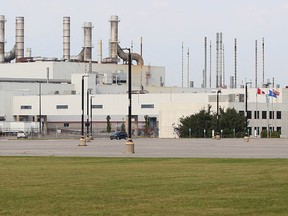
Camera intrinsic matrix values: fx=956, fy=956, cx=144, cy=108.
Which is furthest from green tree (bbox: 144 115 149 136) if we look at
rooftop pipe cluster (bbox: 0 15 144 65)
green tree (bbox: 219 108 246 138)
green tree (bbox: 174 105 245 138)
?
rooftop pipe cluster (bbox: 0 15 144 65)

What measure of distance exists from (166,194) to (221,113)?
120 meters

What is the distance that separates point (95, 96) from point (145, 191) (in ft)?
486

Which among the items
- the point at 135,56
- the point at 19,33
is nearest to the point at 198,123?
the point at 135,56

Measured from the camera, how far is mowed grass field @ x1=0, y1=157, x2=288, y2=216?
20.5m

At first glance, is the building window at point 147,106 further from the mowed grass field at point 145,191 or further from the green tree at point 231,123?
the mowed grass field at point 145,191

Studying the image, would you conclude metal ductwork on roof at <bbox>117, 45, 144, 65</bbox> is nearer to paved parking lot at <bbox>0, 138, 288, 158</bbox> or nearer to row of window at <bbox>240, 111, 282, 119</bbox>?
row of window at <bbox>240, 111, 282, 119</bbox>

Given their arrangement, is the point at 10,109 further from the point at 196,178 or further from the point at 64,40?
the point at 196,178

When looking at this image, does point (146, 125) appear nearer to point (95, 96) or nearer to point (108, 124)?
point (108, 124)

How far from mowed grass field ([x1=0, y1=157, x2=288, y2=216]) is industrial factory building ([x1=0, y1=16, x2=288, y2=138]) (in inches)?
4248

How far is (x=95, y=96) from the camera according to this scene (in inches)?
6801

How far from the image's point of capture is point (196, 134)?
144125mm

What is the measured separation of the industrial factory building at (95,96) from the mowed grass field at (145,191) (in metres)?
108

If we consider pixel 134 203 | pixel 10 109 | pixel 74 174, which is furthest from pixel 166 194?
pixel 10 109

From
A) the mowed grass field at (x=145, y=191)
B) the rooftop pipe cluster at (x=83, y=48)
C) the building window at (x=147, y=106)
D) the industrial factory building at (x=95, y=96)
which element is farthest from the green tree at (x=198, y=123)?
the mowed grass field at (x=145, y=191)
